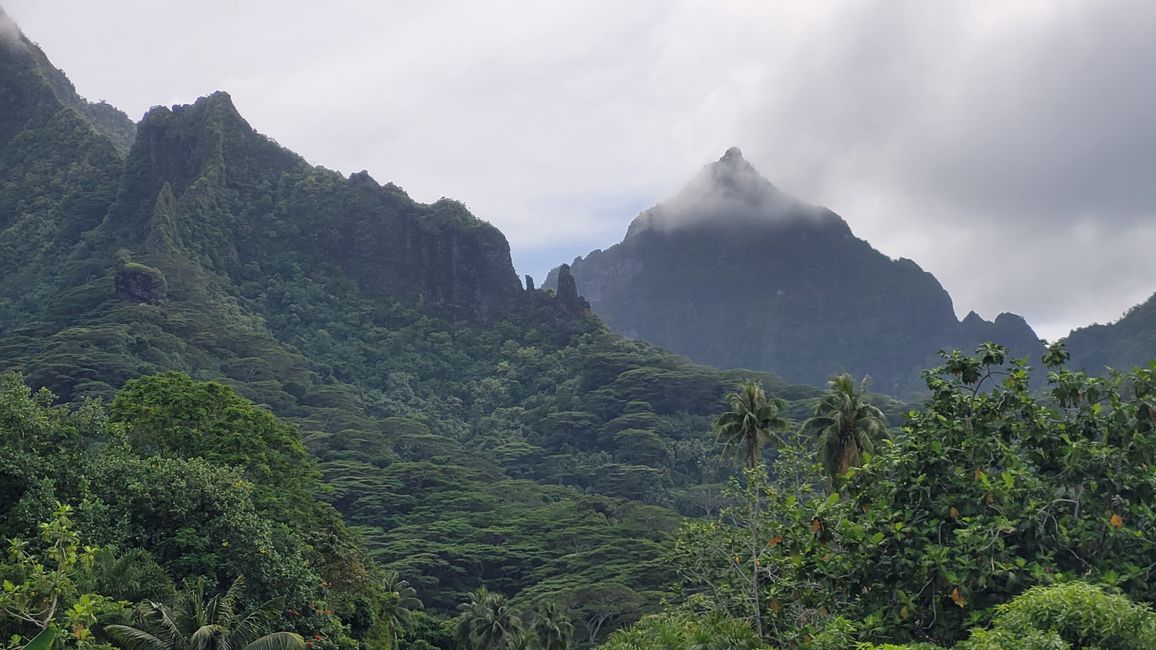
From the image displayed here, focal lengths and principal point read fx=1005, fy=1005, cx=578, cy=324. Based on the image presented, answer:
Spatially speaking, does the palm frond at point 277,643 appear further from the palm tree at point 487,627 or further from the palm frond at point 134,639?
the palm tree at point 487,627

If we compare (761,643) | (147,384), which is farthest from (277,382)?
(761,643)

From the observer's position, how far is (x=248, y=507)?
33.2 meters

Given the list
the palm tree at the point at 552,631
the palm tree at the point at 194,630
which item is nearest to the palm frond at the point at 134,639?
the palm tree at the point at 194,630

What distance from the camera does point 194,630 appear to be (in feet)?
81.4

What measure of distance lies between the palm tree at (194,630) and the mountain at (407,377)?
13.6m

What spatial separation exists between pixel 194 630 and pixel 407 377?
485 ft

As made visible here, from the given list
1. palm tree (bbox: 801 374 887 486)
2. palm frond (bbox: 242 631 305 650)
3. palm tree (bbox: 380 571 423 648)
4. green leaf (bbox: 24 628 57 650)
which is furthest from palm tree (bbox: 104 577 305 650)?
palm tree (bbox: 801 374 887 486)

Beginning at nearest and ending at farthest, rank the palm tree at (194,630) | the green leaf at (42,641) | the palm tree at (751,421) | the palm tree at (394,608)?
the green leaf at (42,641) < the palm tree at (194,630) < the palm tree at (394,608) < the palm tree at (751,421)

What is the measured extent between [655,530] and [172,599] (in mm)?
67138

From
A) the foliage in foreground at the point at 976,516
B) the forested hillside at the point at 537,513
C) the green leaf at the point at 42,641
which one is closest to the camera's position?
the green leaf at the point at 42,641

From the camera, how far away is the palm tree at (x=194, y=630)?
2398 centimetres

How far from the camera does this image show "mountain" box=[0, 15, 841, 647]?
280 ft

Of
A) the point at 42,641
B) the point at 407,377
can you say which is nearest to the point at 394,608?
the point at 42,641

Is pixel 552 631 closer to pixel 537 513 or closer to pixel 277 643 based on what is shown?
pixel 277 643
